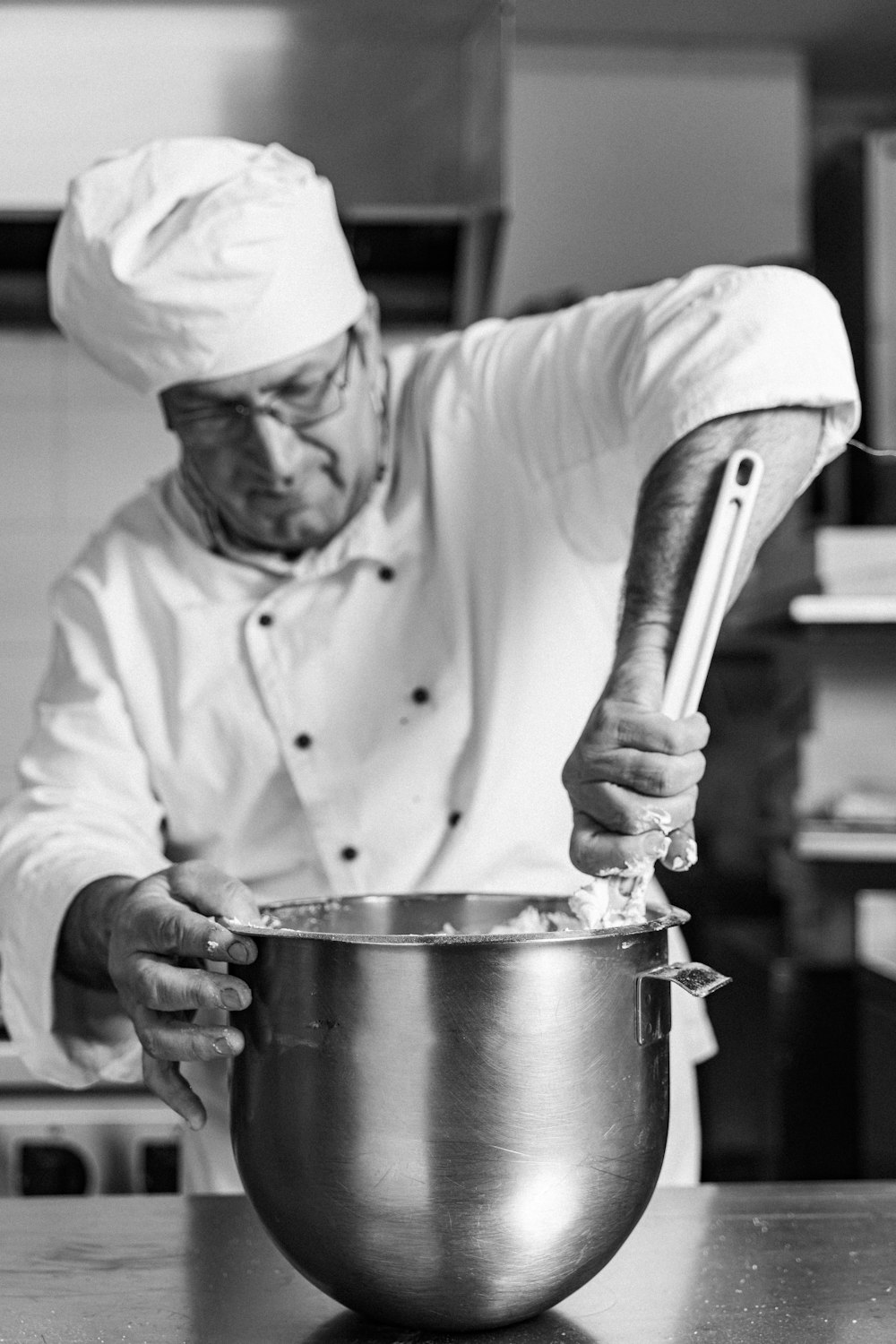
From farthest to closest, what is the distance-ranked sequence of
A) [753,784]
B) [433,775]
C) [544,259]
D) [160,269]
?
[544,259] → [753,784] → [433,775] → [160,269]

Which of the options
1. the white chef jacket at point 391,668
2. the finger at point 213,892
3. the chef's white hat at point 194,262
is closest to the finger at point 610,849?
the finger at point 213,892

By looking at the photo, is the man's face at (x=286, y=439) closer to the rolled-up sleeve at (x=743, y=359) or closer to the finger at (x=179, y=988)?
the rolled-up sleeve at (x=743, y=359)

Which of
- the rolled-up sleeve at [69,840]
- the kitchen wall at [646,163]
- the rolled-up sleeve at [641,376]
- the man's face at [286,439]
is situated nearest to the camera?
the rolled-up sleeve at [641,376]

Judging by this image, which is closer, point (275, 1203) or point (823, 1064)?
point (275, 1203)

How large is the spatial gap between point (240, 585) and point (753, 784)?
1.93 m

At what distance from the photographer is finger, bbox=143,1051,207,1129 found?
0.80 m

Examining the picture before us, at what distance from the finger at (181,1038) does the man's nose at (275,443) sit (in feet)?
1.43

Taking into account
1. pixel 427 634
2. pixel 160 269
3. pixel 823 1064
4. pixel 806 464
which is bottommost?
pixel 823 1064

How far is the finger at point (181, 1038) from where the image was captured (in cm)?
70

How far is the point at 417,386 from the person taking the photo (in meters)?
1.24

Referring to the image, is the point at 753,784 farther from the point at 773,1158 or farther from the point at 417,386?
the point at 417,386

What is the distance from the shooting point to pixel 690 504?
81 centimetres

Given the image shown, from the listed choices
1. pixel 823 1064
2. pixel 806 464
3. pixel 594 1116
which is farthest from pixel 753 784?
pixel 594 1116

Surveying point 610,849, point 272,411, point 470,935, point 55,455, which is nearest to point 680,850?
point 610,849
